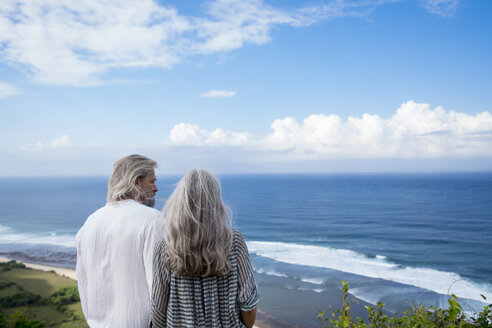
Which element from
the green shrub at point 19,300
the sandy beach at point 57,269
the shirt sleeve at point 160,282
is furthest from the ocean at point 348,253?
the green shrub at point 19,300

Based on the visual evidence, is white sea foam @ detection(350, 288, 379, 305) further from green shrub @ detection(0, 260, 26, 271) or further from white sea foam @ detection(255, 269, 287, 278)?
A: green shrub @ detection(0, 260, 26, 271)

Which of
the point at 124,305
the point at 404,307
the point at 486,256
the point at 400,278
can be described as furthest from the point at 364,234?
the point at 124,305

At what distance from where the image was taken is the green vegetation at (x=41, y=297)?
15.0m

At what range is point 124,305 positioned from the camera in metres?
2.11

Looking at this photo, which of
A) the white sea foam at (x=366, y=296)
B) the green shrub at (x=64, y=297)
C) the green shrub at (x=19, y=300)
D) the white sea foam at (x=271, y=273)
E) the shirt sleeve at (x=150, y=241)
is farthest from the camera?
the white sea foam at (x=271, y=273)

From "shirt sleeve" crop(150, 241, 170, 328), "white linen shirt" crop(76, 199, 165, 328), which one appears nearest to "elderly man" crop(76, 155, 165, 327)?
"white linen shirt" crop(76, 199, 165, 328)

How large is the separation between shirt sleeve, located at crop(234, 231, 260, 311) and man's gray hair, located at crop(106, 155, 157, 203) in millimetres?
775

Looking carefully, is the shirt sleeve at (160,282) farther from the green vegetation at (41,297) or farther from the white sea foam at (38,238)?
the white sea foam at (38,238)

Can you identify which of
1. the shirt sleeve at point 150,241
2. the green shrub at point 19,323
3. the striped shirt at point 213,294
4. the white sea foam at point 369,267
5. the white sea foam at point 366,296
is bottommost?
the white sea foam at point 369,267

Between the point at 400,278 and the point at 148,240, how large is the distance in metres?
22.5

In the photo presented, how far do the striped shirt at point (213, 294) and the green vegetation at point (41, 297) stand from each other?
13798 mm

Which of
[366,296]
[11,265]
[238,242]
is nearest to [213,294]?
[238,242]

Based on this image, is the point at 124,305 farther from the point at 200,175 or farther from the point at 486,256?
the point at 486,256

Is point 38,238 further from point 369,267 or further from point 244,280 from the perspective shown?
point 244,280
